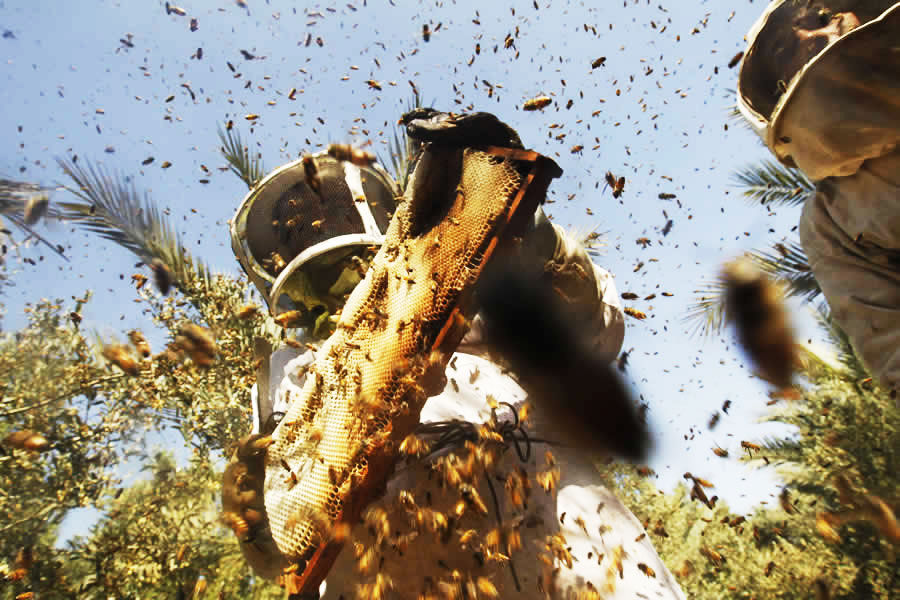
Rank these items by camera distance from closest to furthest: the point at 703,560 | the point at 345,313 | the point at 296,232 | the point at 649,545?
the point at 649,545 < the point at 345,313 < the point at 296,232 < the point at 703,560

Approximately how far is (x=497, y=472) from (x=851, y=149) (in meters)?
1.94

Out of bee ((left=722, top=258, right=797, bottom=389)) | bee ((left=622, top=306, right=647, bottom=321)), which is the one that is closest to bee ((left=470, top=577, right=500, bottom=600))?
bee ((left=622, top=306, right=647, bottom=321))

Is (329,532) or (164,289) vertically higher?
(329,532)

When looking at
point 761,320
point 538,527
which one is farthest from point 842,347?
point 538,527

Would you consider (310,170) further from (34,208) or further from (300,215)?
(34,208)

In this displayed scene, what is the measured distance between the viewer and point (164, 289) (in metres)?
4.05

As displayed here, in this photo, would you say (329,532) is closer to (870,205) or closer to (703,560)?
(870,205)

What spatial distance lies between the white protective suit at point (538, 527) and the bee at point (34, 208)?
3.70m

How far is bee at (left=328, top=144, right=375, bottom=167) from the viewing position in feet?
8.25

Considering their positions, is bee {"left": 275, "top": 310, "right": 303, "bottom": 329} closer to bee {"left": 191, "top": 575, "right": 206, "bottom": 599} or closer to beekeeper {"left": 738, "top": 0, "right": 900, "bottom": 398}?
beekeeper {"left": 738, "top": 0, "right": 900, "bottom": 398}

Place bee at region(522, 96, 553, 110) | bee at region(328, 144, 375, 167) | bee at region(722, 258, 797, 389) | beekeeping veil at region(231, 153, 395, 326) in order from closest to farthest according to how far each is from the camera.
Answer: bee at region(328, 144, 375, 167), bee at region(522, 96, 553, 110), beekeeping veil at region(231, 153, 395, 326), bee at region(722, 258, 797, 389)

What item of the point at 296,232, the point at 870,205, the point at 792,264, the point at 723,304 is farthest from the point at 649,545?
the point at 792,264

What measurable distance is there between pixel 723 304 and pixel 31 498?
8590 millimetres

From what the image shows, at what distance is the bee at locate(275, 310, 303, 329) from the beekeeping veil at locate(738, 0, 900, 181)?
102 inches
